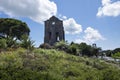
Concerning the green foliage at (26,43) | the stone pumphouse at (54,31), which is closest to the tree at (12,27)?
the stone pumphouse at (54,31)

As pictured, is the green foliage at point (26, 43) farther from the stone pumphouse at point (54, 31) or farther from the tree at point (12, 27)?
the tree at point (12, 27)

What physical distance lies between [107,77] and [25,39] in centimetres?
1286

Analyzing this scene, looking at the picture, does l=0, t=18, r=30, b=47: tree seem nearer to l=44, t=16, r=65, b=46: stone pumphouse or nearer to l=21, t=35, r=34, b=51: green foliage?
l=44, t=16, r=65, b=46: stone pumphouse

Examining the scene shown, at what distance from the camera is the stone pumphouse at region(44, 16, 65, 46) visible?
148ft

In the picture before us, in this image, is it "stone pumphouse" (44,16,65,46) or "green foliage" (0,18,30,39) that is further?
"green foliage" (0,18,30,39)

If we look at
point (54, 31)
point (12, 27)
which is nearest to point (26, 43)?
point (54, 31)

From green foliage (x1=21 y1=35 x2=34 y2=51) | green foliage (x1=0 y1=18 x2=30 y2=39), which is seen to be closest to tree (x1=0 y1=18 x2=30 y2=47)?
green foliage (x1=0 y1=18 x2=30 y2=39)

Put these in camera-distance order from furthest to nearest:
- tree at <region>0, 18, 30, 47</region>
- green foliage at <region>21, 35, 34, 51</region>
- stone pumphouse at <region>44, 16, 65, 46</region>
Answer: tree at <region>0, 18, 30, 47</region> → stone pumphouse at <region>44, 16, 65, 46</region> → green foliage at <region>21, 35, 34, 51</region>

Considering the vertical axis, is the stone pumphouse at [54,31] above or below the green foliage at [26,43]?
above

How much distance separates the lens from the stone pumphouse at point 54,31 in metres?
45.2

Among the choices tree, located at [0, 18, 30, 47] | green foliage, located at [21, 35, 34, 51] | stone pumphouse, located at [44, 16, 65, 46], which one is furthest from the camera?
tree, located at [0, 18, 30, 47]

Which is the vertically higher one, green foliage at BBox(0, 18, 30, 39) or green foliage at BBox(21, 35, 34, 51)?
green foliage at BBox(0, 18, 30, 39)

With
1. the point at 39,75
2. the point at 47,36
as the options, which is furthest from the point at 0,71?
the point at 47,36

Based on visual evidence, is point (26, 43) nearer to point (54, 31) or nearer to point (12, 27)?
point (54, 31)
